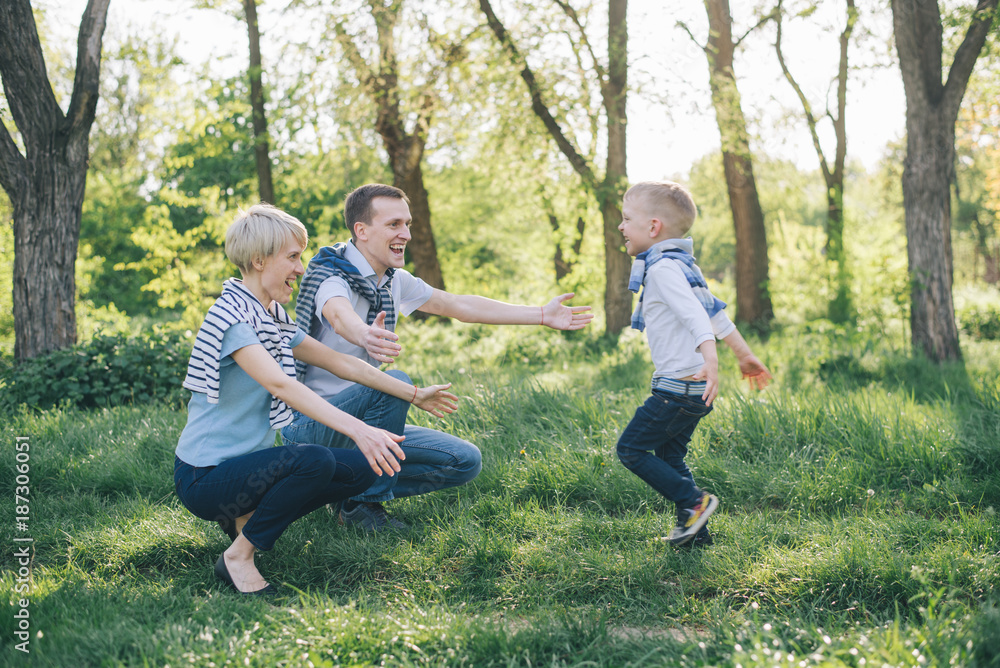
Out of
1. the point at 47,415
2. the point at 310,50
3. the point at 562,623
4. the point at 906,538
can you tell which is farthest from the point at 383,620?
the point at 310,50

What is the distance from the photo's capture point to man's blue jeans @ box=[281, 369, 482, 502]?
3.74 m

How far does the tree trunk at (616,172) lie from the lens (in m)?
10.4

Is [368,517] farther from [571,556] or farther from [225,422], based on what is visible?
[571,556]

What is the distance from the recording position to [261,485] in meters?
3.07

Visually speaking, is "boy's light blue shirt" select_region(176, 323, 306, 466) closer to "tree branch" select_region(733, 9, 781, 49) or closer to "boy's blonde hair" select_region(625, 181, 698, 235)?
"boy's blonde hair" select_region(625, 181, 698, 235)

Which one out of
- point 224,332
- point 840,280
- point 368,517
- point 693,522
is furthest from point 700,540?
point 840,280

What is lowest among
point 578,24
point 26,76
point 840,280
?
point 840,280

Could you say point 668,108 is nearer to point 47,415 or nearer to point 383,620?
point 47,415

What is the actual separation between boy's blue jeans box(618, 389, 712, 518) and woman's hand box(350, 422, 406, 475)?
1.16m

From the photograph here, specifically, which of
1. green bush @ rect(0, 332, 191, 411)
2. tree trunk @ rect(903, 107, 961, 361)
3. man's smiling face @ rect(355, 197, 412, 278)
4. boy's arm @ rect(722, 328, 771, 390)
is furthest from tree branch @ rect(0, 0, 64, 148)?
tree trunk @ rect(903, 107, 961, 361)

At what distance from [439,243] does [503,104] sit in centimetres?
1173

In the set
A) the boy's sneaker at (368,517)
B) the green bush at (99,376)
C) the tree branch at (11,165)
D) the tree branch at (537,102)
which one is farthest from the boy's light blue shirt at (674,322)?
the tree branch at (537,102)

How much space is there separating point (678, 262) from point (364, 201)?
67.8 inches

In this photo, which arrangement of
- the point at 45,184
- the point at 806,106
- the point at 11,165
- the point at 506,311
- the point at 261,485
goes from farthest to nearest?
1. the point at 806,106
2. the point at 45,184
3. the point at 11,165
4. the point at 506,311
5. the point at 261,485
